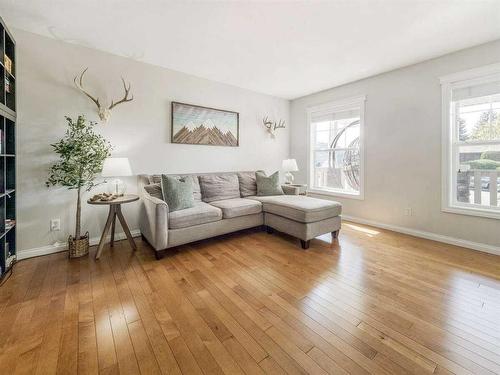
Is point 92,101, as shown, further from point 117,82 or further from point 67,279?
point 67,279

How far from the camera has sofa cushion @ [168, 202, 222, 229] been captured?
8.29ft

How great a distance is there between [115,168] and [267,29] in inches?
86.7

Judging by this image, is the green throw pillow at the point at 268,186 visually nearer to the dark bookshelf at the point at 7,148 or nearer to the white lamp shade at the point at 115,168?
the white lamp shade at the point at 115,168

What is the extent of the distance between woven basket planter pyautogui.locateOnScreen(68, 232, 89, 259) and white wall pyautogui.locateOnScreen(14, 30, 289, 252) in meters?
0.31

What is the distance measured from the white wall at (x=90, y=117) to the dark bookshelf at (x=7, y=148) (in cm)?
11

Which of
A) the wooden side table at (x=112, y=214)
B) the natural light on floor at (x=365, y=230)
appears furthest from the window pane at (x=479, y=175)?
the wooden side table at (x=112, y=214)

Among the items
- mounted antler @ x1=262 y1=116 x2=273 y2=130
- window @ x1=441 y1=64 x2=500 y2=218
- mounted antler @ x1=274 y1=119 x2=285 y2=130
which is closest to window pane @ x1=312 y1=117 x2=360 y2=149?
mounted antler @ x1=274 y1=119 x2=285 y2=130

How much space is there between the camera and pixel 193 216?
8.68ft

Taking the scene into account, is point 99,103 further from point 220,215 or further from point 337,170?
point 337,170

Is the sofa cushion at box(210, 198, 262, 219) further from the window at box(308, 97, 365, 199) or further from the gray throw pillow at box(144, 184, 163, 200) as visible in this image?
the window at box(308, 97, 365, 199)

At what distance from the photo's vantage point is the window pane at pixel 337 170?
13.4 feet

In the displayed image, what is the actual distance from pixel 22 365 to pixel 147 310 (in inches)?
24.8

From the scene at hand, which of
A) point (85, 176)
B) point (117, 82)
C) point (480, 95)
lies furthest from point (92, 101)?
point (480, 95)

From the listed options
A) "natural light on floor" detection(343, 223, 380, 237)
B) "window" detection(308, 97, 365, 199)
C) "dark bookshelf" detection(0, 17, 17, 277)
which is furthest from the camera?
"window" detection(308, 97, 365, 199)
